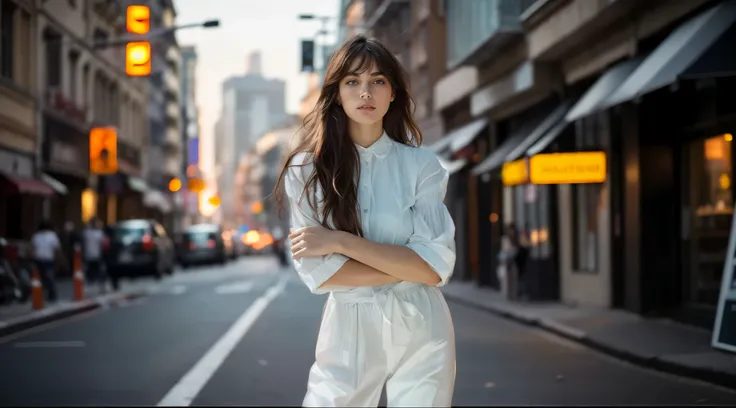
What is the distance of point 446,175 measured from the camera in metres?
3.77

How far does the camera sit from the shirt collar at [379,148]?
3.71m

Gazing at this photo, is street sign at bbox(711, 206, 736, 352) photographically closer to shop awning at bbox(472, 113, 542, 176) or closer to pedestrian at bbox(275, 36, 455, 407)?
pedestrian at bbox(275, 36, 455, 407)

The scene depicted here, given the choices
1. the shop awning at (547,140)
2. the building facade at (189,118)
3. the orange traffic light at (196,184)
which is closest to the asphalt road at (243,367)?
the shop awning at (547,140)

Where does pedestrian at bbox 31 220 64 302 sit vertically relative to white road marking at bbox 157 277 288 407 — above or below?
above

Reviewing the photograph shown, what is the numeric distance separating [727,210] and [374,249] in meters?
13.2

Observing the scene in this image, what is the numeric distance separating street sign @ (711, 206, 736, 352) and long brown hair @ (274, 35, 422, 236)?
7.87 m

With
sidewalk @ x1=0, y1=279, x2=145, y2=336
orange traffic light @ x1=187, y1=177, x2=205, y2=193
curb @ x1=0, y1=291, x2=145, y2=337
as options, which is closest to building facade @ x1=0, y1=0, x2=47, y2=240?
sidewalk @ x1=0, y1=279, x2=145, y2=336

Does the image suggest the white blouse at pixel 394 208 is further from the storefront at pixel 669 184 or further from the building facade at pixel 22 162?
the storefront at pixel 669 184

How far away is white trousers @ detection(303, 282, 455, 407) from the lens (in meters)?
3.56

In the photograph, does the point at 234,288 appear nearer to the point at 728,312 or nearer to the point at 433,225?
the point at 728,312

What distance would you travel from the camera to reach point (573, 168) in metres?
19.7

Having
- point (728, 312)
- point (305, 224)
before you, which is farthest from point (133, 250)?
point (305, 224)

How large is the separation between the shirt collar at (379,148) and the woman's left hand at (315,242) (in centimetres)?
28

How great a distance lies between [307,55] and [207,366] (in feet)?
69.8
